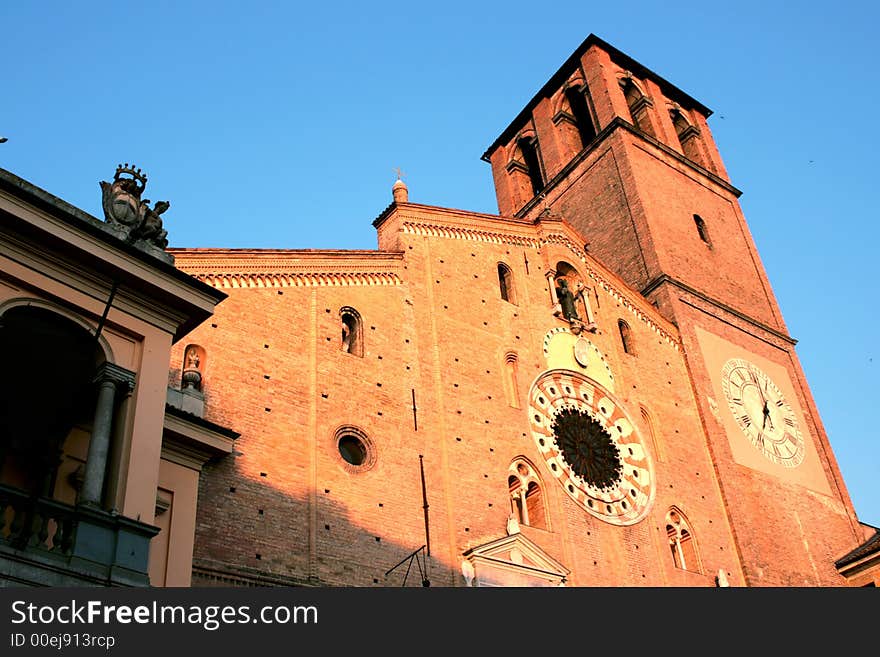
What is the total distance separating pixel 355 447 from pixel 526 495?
347cm

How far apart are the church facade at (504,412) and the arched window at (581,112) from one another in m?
2.06

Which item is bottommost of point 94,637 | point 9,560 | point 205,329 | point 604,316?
point 94,637

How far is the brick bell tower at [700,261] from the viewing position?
21.1 meters

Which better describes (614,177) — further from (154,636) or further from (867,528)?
(154,636)

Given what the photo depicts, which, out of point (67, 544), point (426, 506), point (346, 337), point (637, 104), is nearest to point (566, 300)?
point (346, 337)

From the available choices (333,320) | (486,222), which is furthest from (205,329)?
(486,222)

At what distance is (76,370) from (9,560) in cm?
268

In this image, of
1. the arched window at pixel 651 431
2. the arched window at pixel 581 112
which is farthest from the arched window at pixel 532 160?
the arched window at pixel 651 431

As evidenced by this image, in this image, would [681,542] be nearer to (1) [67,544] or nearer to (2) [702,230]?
(2) [702,230]

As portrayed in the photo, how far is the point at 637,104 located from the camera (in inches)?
1184

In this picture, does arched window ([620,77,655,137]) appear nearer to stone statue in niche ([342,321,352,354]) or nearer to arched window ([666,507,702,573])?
arched window ([666,507,702,573])

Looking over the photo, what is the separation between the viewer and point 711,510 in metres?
19.7

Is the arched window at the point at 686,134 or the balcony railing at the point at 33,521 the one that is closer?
the balcony railing at the point at 33,521

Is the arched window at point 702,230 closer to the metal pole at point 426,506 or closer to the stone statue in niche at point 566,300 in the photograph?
the stone statue in niche at point 566,300
